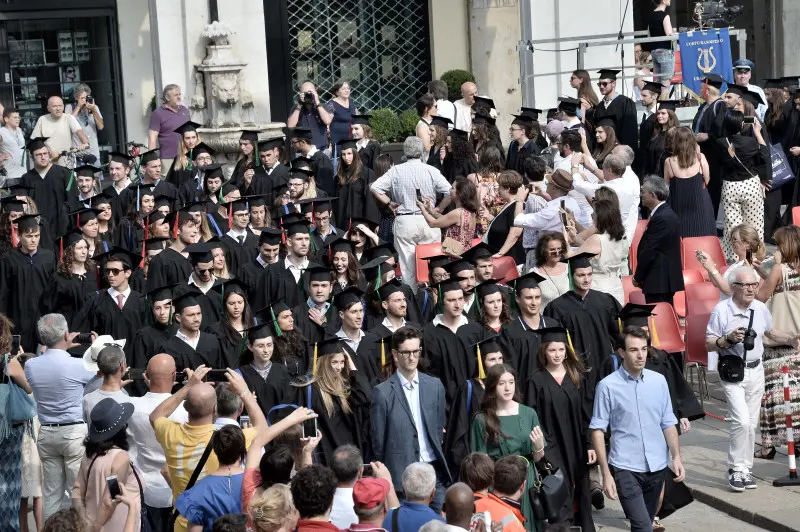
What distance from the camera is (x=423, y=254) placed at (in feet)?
46.2

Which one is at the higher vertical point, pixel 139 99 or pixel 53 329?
pixel 139 99

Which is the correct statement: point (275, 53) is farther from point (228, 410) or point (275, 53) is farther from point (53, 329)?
point (228, 410)

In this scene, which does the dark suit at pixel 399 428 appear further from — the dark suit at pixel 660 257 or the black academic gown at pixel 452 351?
the dark suit at pixel 660 257

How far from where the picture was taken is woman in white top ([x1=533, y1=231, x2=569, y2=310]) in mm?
11398

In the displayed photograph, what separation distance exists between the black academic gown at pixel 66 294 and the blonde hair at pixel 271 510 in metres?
6.13

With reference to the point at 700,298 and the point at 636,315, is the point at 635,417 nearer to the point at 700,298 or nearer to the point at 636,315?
the point at 636,315

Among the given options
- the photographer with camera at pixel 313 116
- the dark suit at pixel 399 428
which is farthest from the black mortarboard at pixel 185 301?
the photographer with camera at pixel 313 116

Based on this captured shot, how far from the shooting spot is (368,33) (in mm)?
22938

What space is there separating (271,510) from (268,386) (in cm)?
301

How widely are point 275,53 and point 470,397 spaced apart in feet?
43.0

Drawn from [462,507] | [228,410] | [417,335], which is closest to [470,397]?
[417,335]

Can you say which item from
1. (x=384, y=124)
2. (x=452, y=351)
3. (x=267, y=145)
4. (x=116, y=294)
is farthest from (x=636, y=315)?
(x=384, y=124)

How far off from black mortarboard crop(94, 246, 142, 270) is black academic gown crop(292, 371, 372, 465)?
308 centimetres

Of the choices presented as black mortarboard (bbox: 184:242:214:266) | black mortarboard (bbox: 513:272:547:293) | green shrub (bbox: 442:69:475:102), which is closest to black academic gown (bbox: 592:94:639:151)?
→ green shrub (bbox: 442:69:475:102)
